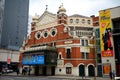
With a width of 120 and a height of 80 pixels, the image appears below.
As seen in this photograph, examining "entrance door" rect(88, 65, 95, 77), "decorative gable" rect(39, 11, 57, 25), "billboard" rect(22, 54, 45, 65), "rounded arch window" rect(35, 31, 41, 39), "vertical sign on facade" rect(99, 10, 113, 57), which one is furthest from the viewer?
"rounded arch window" rect(35, 31, 41, 39)

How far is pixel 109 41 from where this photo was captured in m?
42.3

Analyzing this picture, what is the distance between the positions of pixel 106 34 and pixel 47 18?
2282 cm

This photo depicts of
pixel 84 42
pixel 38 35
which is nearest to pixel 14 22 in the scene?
pixel 38 35

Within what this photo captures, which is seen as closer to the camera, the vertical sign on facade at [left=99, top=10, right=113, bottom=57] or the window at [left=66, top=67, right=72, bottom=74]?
the vertical sign on facade at [left=99, top=10, right=113, bottom=57]

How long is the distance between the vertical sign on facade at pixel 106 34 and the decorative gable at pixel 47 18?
17.5 meters

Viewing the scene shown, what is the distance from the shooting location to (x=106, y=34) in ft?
143

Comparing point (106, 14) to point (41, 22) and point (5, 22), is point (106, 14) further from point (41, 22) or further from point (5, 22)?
point (5, 22)

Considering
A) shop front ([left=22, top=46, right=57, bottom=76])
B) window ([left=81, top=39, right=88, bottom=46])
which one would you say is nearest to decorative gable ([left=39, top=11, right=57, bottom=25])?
shop front ([left=22, top=46, right=57, bottom=76])

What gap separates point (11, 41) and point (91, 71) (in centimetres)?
6225

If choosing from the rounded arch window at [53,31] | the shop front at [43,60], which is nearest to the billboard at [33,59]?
the shop front at [43,60]

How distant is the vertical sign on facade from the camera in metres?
42.3

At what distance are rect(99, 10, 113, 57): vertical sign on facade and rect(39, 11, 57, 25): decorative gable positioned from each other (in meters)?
17.5

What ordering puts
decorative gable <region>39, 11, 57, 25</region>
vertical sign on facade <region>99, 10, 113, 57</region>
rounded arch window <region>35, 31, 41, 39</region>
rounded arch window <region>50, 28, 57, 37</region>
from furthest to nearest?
rounded arch window <region>35, 31, 41, 39</region>
decorative gable <region>39, 11, 57, 25</region>
rounded arch window <region>50, 28, 57, 37</region>
vertical sign on facade <region>99, 10, 113, 57</region>

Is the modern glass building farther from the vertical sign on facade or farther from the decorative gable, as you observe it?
the vertical sign on facade
